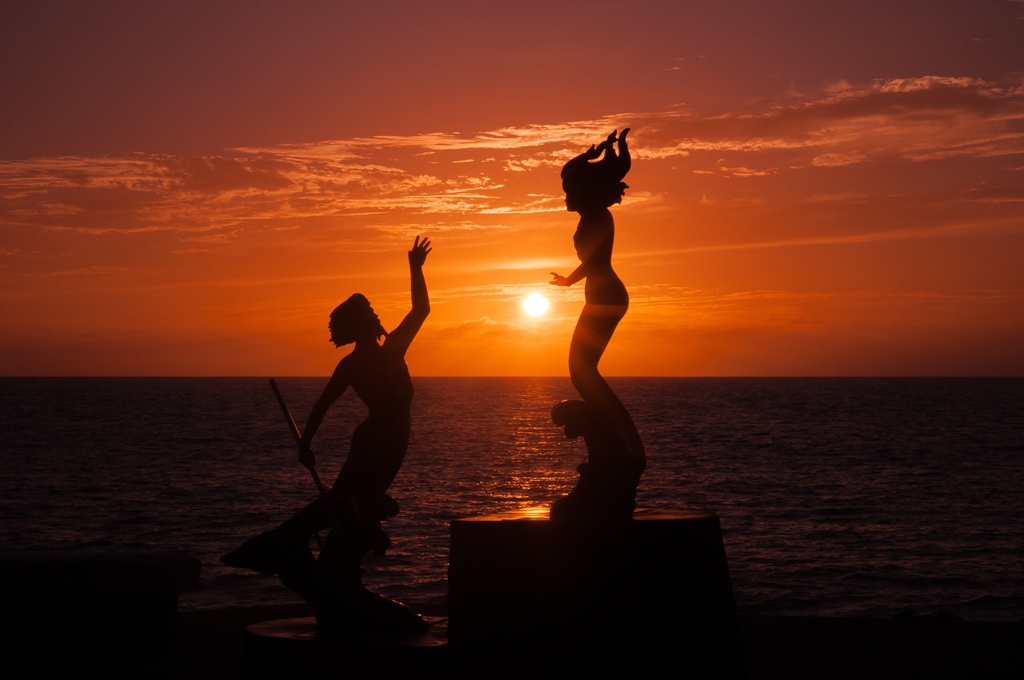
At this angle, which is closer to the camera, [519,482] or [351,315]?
[351,315]

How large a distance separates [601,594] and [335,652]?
1.97m

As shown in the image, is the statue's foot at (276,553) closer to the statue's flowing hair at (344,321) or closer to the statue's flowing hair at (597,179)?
the statue's flowing hair at (344,321)

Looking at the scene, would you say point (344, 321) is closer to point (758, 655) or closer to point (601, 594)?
point (601, 594)

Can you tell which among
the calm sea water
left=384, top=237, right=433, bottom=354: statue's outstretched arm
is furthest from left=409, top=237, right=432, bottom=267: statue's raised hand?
the calm sea water

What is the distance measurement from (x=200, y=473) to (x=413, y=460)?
1003 cm

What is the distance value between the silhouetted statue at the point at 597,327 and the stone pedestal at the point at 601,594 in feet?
1.68

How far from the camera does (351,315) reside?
28.2 feet

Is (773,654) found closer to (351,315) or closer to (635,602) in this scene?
(635,602)

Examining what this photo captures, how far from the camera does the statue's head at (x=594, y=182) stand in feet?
27.7

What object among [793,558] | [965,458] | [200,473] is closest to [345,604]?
[793,558]

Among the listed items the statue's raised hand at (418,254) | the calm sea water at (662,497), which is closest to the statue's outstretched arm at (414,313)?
the statue's raised hand at (418,254)

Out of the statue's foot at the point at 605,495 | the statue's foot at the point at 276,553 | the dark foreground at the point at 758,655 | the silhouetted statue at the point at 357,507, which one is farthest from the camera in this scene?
the statue's foot at the point at 276,553

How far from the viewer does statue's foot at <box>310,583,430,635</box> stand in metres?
8.01

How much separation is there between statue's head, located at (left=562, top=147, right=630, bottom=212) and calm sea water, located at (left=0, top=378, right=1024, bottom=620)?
11660mm
